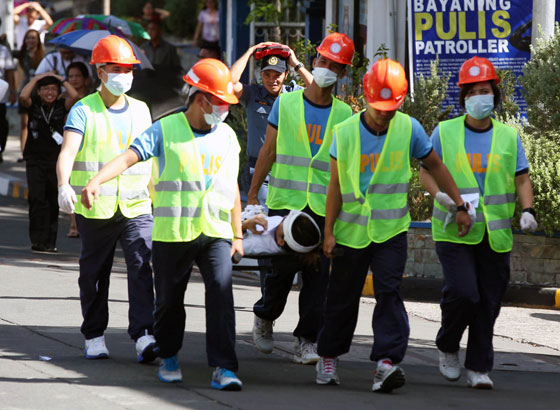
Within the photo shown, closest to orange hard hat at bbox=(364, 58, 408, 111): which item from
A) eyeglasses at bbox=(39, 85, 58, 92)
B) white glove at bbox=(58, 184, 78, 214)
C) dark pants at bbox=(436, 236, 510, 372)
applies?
dark pants at bbox=(436, 236, 510, 372)

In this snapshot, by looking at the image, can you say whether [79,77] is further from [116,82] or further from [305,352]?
[305,352]

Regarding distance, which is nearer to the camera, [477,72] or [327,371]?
[327,371]

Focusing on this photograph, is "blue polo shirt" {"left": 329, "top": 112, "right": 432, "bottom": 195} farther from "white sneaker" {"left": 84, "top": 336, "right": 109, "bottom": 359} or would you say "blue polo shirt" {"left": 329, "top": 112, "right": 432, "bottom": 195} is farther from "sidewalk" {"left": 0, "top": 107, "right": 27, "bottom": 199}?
"sidewalk" {"left": 0, "top": 107, "right": 27, "bottom": 199}

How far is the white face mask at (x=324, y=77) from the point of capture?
Answer: 26.0ft

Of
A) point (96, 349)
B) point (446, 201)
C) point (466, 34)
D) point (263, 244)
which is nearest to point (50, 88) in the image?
point (466, 34)

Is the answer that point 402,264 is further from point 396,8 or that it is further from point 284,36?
point 284,36

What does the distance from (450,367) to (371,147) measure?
4.71 feet

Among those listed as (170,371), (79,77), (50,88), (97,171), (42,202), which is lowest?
(170,371)

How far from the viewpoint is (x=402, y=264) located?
7.30 metres

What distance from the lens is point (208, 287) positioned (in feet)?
23.2

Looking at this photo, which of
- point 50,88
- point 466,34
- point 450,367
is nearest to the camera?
point 450,367

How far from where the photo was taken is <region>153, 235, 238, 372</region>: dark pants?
7047 mm

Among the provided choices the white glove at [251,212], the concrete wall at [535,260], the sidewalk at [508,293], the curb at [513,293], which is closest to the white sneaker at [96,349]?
the white glove at [251,212]

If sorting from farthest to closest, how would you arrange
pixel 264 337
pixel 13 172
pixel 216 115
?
pixel 13 172, pixel 264 337, pixel 216 115
